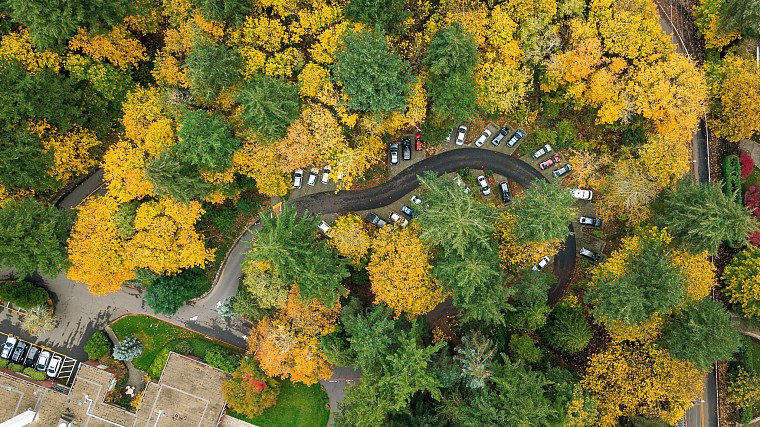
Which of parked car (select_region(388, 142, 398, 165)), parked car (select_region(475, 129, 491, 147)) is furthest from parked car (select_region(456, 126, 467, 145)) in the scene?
parked car (select_region(388, 142, 398, 165))

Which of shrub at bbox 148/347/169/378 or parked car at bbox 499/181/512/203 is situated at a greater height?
parked car at bbox 499/181/512/203

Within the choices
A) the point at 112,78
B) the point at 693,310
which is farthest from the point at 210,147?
the point at 693,310

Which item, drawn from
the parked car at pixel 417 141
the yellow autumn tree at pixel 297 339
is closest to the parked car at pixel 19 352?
the yellow autumn tree at pixel 297 339

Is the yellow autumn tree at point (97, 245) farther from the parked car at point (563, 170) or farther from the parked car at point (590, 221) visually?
the parked car at point (590, 221)

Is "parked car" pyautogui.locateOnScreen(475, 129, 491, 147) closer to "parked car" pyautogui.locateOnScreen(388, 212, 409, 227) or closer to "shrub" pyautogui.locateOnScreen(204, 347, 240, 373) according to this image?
"parked car" pyautogui.locateOnScreen(388, 212, 409, 227)

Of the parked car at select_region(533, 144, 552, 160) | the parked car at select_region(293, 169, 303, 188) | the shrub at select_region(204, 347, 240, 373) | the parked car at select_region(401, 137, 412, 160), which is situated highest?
the parked car at select_region(533, 144, 552, 160)

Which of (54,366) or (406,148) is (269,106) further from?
(54,366)
